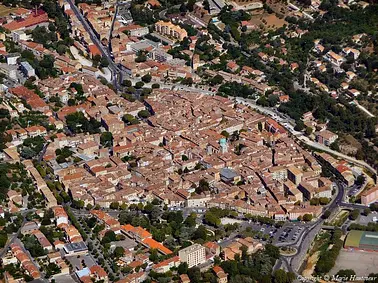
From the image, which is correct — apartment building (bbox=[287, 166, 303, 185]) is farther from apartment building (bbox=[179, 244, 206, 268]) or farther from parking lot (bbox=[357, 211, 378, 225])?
apartment building (bbox=[179, 244, 206, 268])

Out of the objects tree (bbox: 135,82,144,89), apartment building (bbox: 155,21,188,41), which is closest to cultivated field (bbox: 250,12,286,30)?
apartment building (bbox: 155,21,188,41)

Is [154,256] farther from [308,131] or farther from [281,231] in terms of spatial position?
[308,131]

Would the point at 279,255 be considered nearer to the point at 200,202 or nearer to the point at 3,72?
the point at 200,202

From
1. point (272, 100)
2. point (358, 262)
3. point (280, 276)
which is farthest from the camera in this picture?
point (272, 100)

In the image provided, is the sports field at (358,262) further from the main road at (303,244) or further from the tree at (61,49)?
the tree at (61,49)

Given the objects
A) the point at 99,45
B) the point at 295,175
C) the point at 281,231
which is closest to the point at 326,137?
the point at 295,175

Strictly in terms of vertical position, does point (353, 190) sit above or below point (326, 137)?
above

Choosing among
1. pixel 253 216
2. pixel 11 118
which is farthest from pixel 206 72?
pixel 253 216
